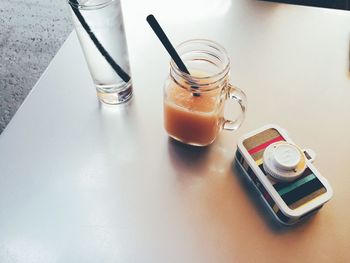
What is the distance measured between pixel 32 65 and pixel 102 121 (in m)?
1.05

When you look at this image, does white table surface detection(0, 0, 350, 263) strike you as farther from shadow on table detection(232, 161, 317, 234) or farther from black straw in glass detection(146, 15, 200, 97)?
black straw in glass detection(146, 15, 200, 97)

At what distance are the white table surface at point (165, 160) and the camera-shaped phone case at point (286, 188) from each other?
0.9 inches

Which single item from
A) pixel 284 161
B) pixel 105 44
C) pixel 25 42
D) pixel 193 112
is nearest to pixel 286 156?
pixel 284 161

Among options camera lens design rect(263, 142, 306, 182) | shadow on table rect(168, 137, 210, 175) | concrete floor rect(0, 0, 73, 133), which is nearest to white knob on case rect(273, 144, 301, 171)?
camera lens design rect(263, 142, 306, 182)

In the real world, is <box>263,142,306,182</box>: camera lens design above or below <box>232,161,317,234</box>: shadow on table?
above

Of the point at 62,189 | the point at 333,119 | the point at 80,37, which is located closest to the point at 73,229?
the point at 62,189

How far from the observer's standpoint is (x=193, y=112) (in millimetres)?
501

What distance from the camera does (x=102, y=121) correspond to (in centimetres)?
60

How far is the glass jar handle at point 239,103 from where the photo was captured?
1.73 feet

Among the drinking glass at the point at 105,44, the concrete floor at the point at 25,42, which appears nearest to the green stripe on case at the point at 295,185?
the drinking glass at the point at 105,44

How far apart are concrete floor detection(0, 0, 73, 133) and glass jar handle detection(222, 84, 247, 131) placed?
41.1 inches

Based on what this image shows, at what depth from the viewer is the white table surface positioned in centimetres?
48

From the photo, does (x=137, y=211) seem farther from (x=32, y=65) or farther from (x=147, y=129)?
(x=32, y=65)

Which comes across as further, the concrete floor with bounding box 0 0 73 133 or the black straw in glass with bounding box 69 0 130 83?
the concrete floor with bounding box 0 0 73 133
